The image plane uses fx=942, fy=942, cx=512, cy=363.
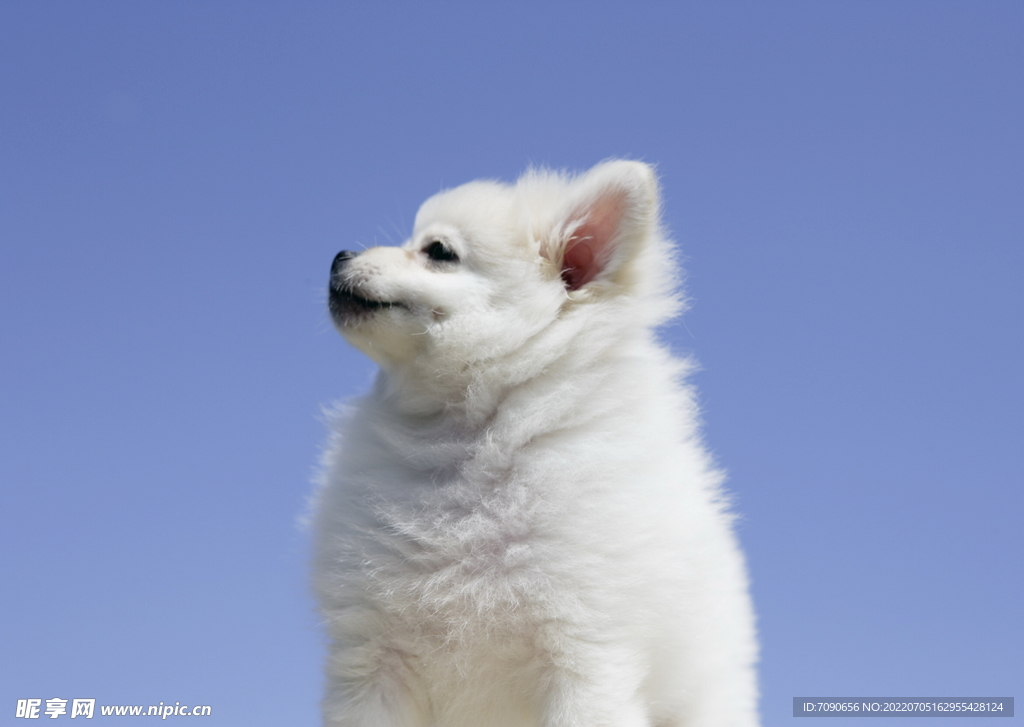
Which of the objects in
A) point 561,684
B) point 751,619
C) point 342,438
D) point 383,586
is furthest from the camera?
point 751,619

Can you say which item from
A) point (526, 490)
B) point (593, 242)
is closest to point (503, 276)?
Result: point (593, 242)

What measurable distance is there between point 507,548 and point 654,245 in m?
1.57

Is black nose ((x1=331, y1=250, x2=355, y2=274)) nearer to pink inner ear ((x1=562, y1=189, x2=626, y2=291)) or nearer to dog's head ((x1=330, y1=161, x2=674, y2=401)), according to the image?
dog's head ((x1=330, y1=161, x2=674, y2=401))

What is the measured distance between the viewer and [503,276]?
168 inches

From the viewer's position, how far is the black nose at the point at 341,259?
4.32m

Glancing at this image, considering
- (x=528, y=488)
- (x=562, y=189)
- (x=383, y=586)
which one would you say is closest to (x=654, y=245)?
(x=562, y=189)

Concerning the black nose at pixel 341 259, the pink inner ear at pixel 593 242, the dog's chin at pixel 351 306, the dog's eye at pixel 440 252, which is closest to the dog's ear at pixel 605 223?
the pink inner ear at pixel 593 242

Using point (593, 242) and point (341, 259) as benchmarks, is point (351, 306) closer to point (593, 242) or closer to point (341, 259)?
point (341, 259)

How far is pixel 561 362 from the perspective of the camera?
4188 millimetres

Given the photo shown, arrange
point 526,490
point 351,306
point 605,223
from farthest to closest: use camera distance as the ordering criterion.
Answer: point 605,223 < point 351,306 < point 526,490

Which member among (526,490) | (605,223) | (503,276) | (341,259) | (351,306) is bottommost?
(526,490)

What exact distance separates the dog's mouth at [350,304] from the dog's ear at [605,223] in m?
0.82

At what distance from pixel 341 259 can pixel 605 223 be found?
1233 mm

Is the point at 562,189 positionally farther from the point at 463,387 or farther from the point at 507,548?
the point at 507,548
